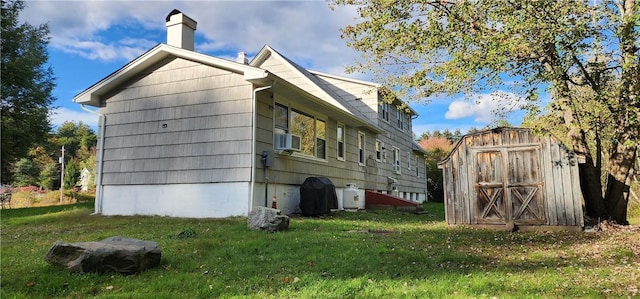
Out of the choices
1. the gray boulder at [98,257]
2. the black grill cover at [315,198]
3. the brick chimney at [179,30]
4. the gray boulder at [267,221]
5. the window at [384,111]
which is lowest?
the gray boulder at [98,257]

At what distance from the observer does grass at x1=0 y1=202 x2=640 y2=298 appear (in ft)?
13.4

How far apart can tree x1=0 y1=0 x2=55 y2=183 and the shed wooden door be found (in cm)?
1849

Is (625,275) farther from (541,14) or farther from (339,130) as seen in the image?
(339,130)

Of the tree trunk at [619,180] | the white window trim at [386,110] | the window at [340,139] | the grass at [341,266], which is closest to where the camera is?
the grass at [341,266]

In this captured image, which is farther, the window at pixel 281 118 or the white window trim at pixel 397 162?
the white window trim at pixel 397 162

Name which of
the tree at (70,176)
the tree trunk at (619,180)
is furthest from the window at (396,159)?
the tree at (70,176)

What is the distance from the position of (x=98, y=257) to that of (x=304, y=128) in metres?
8.62

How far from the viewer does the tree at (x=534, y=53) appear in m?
6.90

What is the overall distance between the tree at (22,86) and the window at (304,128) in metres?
13.1

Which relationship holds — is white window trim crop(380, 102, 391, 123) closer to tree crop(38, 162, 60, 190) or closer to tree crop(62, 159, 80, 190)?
tree crop(62, 159, 80, 190)

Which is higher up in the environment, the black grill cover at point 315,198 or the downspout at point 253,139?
the downspout at point 253,139

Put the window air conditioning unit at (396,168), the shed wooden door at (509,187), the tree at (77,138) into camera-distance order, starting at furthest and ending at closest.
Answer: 1. the tree at (77,138)
2. the window air conditioning unit at (396,168)
3. the shed wooden door at (509,187)

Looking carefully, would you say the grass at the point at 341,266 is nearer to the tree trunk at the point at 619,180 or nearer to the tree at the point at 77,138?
the tree trunk at the point at 619,180

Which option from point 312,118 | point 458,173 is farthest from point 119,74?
point 458,173
